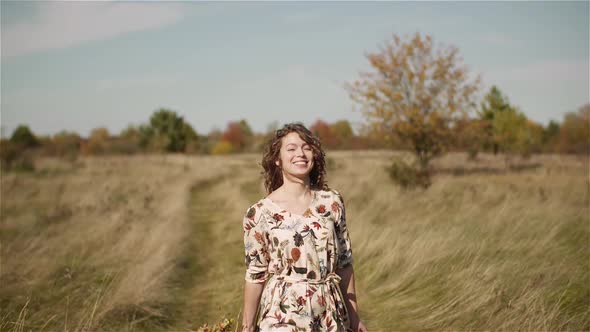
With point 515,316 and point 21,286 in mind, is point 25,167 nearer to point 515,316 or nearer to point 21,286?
point 21,286

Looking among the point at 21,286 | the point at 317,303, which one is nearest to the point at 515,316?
the point at 317,303

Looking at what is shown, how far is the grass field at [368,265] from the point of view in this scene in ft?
13.9

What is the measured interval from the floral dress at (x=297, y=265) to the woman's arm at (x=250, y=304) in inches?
1.3

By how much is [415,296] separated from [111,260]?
416 centimetres

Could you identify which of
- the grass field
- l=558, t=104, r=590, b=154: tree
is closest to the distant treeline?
l=558, t=104, r=590, b=154: tree

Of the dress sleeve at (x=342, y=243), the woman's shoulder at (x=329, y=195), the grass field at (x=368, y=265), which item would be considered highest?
the woman's shoulder at (x=329, y=195)

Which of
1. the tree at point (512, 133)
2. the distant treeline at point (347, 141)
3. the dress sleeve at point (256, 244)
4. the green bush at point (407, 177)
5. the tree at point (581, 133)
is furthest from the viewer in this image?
the tree at point (581, 133)

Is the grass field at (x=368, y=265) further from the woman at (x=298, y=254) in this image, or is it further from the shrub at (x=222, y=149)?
the shrub at (x=222, y=149)

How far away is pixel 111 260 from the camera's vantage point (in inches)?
252

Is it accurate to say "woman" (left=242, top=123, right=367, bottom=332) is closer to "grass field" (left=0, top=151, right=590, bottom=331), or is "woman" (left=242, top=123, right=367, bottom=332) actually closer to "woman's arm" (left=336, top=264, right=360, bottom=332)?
"woman's arm" (left=336, top=264, right=360, bottom=332)

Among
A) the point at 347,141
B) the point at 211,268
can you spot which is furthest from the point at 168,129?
the point at 211,268

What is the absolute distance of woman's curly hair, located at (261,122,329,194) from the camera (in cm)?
262

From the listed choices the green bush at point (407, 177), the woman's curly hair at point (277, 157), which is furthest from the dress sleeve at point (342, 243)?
the green bush at point (407, 177)

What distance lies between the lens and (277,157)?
2709 millimetres
